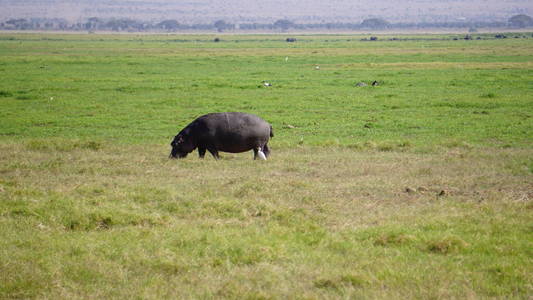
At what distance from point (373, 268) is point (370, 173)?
5.22m

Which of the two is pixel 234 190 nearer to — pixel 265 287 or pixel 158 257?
pixel 158 257

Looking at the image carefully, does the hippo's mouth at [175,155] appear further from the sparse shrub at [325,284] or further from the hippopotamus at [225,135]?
the sparse shrub at [325,284]

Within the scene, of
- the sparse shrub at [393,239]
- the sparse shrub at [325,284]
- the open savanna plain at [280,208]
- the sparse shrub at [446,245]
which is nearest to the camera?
the sparse shrub at [325,284]

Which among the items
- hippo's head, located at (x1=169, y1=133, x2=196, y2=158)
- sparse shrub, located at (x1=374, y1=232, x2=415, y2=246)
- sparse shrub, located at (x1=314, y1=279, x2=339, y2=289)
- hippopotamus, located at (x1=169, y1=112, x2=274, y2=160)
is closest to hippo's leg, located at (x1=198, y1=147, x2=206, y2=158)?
hippopotamus, located at (x1=169, y1=112, x2=274, y2=160)

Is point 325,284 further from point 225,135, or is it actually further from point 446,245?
point 225,135

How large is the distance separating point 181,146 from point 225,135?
3.37 ft

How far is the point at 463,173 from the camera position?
11.9 metres

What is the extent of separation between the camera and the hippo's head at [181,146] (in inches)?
556

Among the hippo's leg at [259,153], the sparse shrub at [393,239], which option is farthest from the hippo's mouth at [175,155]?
the sparse shrub at [393,239]

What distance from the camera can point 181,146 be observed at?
14164mm

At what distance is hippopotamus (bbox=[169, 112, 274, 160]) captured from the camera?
45.5 feet

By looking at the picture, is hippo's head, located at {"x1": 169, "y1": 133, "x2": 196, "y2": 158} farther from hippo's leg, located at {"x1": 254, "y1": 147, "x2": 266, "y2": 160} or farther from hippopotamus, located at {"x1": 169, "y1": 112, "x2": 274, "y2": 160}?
hippo's leg, located at {"x1": 254, "y1": 147, "x2": 266, "y2": 160}

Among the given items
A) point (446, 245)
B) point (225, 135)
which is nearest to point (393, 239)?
point (446, 245)

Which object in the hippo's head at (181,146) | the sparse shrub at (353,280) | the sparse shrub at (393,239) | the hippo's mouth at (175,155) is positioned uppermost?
the sparse shrub at (353,280)
